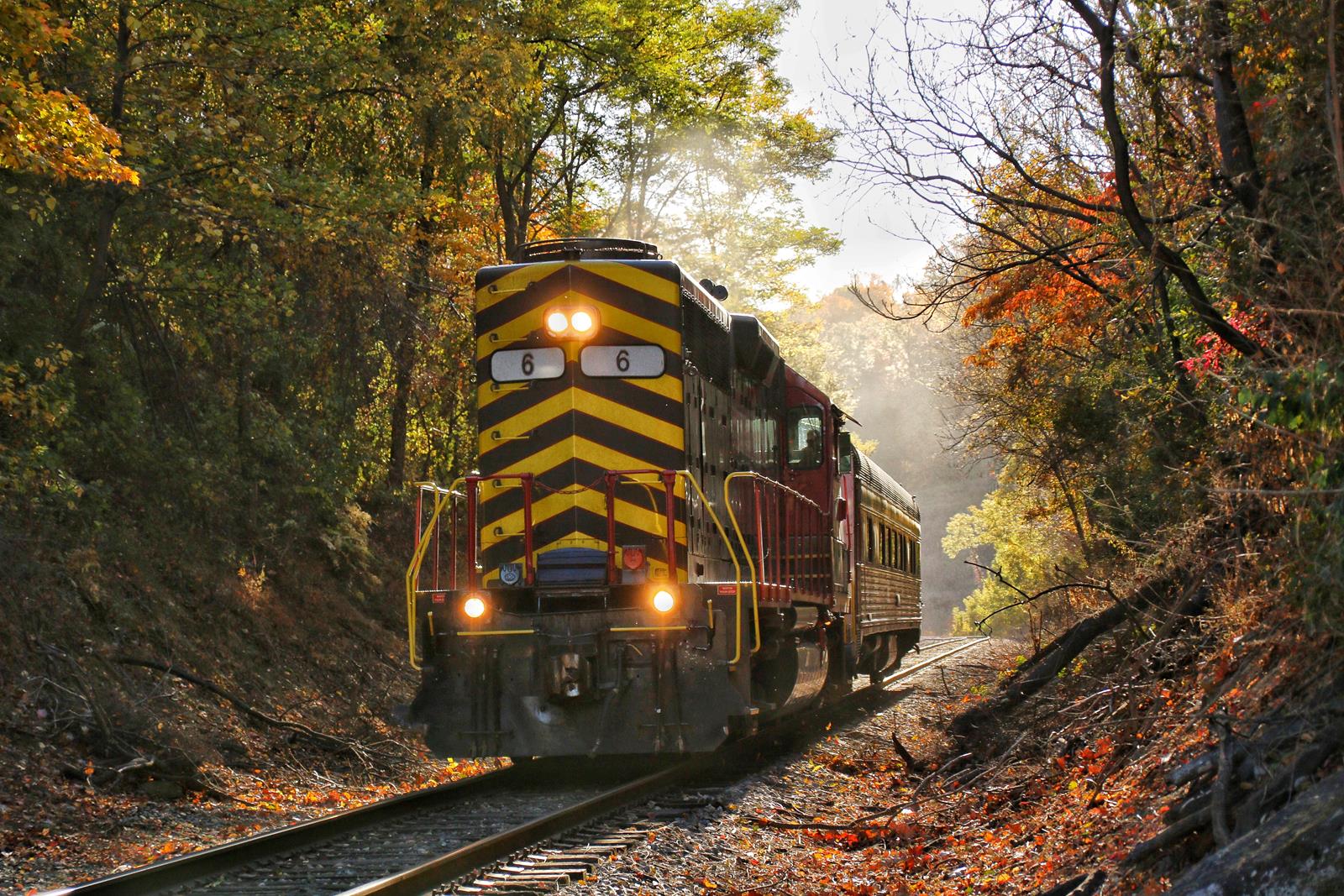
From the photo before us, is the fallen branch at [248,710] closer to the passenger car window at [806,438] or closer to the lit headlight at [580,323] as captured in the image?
the lit headlight at [580,323]

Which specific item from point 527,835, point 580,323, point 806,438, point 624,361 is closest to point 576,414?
point 624,361

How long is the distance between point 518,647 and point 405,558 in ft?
36.7

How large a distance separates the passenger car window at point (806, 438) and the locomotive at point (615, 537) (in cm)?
41

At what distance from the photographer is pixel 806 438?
13141 mm

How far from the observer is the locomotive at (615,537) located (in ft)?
28.3

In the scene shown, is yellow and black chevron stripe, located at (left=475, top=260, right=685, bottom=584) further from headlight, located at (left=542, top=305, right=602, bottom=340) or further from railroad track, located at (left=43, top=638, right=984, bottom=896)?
railroad track, located at (left=43, top=638, right=984, bottom=896)

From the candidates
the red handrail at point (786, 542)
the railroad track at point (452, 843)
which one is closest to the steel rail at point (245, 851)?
the railroad track at point (452, 843)

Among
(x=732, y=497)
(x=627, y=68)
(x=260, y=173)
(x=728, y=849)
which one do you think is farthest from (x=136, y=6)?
(x=627, y=68)

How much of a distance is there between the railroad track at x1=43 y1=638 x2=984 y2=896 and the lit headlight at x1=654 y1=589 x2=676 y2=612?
1.29 metres

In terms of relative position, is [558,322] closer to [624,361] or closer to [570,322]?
[570,322]

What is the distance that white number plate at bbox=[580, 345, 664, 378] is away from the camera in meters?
9.82

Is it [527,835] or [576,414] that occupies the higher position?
[576,414]

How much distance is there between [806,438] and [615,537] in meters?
4.08

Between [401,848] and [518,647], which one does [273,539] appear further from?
[401,848]
